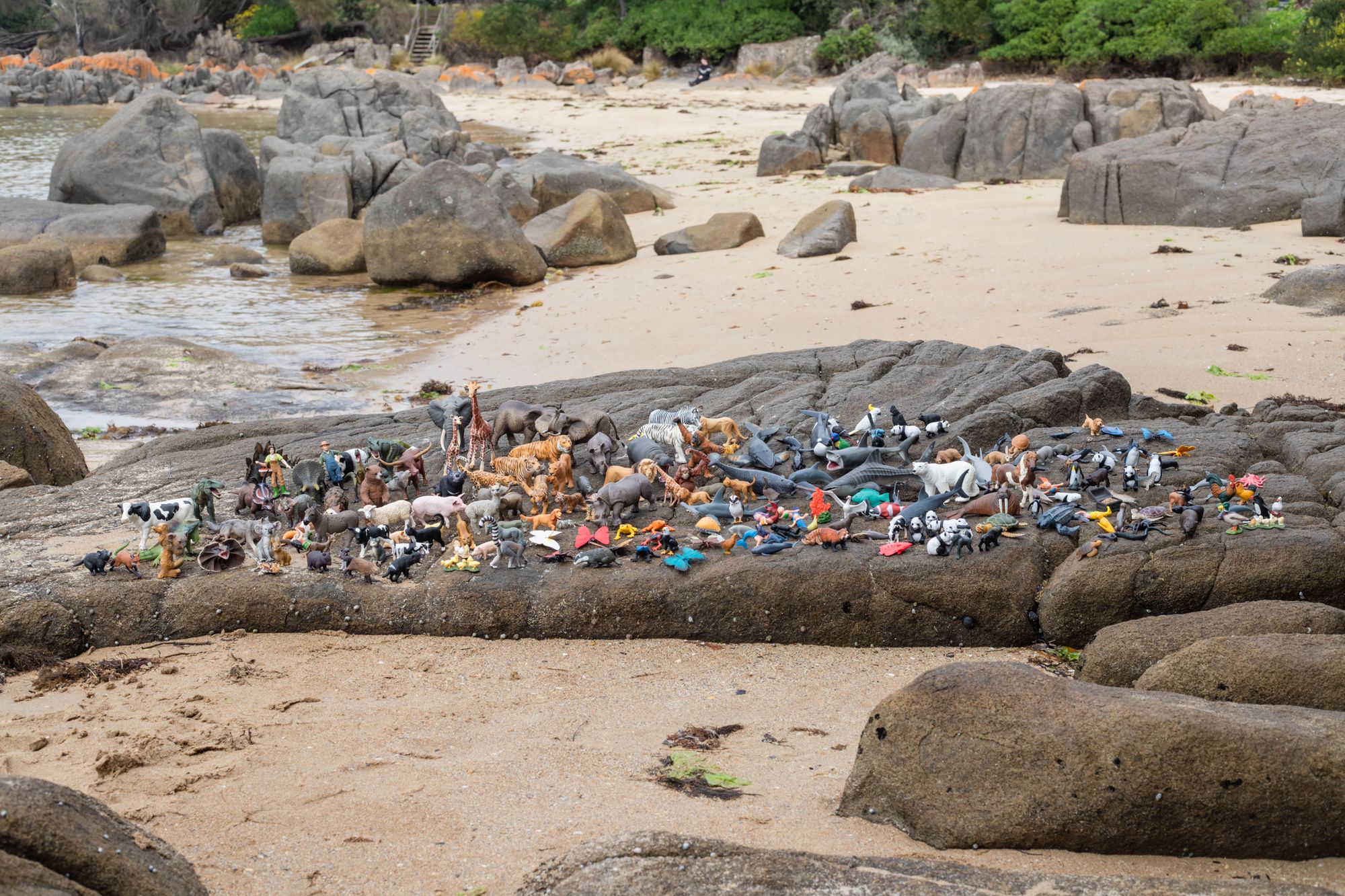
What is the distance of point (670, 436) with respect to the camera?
8.23 metres

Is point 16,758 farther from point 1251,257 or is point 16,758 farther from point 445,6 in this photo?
point 445,6

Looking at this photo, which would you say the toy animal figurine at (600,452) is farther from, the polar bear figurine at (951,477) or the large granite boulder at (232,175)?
the large granite boulder at (232,175)

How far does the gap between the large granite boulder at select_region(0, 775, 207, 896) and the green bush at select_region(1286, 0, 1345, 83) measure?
3495cm

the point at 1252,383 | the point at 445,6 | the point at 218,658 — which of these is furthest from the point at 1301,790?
the point at 445,6

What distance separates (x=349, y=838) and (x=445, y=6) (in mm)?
64707

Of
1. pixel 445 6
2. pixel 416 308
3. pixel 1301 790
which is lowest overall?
pixel 416 308

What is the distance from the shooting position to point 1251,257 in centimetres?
1496

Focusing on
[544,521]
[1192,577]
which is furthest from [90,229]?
[1192,577]

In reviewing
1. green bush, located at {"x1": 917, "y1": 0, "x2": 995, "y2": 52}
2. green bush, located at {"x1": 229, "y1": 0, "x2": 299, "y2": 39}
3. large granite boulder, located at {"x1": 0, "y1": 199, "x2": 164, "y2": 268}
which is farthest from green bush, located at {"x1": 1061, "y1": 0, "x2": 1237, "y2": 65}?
green bush, located at {"x1": 229, "y1": 0, "x2": 299, "y2": 39}

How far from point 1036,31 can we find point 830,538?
40.3 m

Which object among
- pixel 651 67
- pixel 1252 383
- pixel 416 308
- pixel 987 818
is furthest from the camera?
pixel 651 67

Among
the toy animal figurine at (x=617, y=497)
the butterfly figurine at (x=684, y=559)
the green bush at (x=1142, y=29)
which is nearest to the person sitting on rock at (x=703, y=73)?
the green bush at (x=1142, y=29)

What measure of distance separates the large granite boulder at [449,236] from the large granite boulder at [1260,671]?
15.0 m

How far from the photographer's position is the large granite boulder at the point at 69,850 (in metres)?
3.50
